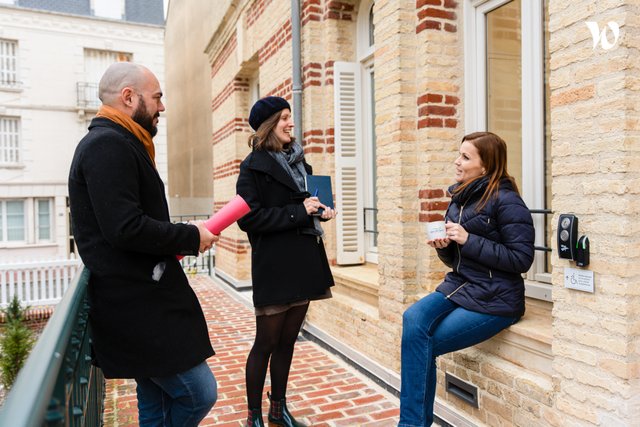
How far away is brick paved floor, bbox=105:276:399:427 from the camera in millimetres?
3980

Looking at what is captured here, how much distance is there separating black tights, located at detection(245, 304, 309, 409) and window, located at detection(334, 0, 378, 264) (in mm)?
2415

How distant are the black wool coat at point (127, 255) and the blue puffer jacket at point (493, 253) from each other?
1.66m

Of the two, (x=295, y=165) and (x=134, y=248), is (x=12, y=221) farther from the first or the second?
(x=134, y=248)

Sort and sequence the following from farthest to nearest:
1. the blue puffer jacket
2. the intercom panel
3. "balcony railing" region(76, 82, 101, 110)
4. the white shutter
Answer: "balcony railing" region(76, 82, 101, 110), the white shutter, the blue puffer jacket, the intercom panel

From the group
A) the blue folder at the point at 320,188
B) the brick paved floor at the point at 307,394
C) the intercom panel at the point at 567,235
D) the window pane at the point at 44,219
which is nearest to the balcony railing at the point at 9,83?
the window pane at the point at 44,219

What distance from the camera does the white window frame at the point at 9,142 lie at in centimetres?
2102

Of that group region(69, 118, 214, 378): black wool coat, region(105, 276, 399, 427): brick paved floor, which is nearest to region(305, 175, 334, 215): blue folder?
region(69, 118, 214, 378): black wool coat

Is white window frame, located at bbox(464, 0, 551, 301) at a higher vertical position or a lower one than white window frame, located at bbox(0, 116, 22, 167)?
lower

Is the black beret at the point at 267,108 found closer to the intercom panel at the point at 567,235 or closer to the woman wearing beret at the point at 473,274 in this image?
the woman wearing beret at the point at 473,274

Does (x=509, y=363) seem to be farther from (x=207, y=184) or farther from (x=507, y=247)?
(x=207, y=184)

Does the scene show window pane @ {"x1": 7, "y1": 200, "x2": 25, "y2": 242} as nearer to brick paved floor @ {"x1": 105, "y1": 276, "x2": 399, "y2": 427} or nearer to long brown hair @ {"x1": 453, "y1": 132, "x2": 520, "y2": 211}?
brick paved floor @ {"x1": 105, "y1": 276, "x2": 399, "y2": 427}

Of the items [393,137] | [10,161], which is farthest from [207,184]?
[393,137]

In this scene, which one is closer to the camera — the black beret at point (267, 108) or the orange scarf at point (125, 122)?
the orange scarf at point (125, 122)

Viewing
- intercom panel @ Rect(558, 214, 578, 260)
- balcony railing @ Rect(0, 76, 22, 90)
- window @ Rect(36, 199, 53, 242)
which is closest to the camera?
intercom panel @ Rect(558, 214, 578, 260)
